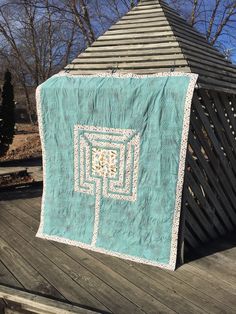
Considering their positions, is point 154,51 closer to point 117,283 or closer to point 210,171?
point 210,171

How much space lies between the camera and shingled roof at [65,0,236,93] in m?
4.40

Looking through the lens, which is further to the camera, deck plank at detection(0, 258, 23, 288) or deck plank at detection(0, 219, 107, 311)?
deck plank at detection(0, 258, 23, 288)

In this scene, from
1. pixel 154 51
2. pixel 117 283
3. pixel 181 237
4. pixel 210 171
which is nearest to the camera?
pixel 117 283

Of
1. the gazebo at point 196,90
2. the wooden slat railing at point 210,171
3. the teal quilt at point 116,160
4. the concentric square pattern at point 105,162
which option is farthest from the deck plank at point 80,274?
the wooden slat railing at point 210,171

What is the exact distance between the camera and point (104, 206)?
451 centimetres

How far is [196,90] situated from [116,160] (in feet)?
4.10

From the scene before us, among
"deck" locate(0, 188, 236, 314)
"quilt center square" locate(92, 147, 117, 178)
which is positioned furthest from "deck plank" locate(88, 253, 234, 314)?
"quilt center square" locate(92, 147, 117, 178)

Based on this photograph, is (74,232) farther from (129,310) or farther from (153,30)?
(153,30)

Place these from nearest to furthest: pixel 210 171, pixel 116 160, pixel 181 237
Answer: pixel 181 237
pixel 116 160
pixel 210 171

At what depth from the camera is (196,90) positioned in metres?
4.45

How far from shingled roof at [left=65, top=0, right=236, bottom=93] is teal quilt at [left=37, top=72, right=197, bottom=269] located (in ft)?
0.84

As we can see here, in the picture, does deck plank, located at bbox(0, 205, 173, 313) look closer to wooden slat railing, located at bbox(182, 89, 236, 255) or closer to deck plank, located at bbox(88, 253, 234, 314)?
deck plank, located at bbox(88, 253, 234, 314)

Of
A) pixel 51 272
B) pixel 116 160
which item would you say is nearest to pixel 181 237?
pixel 116 160

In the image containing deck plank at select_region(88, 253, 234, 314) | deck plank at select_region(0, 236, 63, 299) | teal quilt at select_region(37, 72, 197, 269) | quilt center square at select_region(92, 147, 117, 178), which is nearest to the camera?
deck plank at select_region(88, 253, 234, 314)
